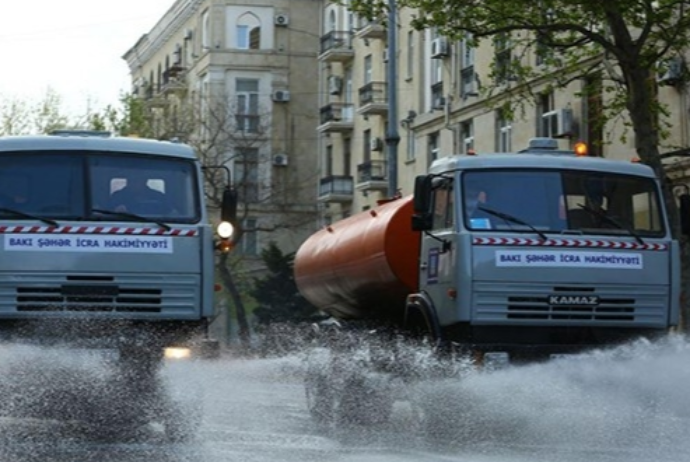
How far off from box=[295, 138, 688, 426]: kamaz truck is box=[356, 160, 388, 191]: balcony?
42.6 m

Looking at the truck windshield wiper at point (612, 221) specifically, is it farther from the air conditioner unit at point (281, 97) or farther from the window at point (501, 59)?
the air conditioner unit at point (281, 97)

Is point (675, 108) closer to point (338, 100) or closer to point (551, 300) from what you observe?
point (551, 300)

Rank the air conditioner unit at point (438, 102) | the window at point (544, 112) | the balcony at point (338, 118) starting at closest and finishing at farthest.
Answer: the window at point (544, 112) < the air conditioner unit at point (438, 102) < the balcony at point (338, 118)

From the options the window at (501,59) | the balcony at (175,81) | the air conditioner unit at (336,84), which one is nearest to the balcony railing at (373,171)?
the air conditioner unit at (336,84)

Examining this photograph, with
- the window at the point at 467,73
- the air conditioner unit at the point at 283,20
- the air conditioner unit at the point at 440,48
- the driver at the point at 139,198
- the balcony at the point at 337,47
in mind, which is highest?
the air conditioner unit at the point at 283,20

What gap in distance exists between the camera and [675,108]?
3447cm

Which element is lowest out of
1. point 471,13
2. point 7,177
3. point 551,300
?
point 551,300

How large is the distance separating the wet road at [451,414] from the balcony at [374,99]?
42701 mm

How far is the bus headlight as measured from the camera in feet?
54.3

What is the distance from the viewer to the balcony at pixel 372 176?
196ft

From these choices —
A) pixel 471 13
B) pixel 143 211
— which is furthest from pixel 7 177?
pixel 471 13

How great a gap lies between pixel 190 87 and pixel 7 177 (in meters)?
61.4

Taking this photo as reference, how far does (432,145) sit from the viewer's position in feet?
170

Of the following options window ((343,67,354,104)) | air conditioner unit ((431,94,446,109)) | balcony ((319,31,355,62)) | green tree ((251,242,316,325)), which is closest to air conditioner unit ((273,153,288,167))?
window ((343,67,354,104))
